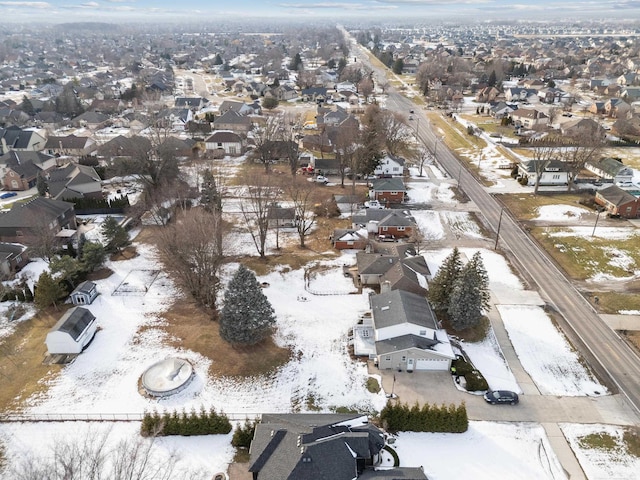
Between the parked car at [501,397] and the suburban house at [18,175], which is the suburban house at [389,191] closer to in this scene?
the parked car at [501,397]

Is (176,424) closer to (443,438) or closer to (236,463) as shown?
(236,463)

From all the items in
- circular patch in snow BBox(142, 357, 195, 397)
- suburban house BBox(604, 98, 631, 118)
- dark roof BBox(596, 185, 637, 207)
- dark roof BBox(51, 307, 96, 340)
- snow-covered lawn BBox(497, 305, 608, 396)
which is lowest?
circular patch in snow BBox(142, 357, 195, 397)

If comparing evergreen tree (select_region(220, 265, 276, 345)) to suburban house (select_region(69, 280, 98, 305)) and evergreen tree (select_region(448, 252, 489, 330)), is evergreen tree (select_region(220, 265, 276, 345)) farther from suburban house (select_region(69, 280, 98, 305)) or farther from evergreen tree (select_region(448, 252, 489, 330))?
evergreen tree (select_region(448, 252, 489, 330))

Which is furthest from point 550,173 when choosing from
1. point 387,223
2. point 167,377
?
point 167,377

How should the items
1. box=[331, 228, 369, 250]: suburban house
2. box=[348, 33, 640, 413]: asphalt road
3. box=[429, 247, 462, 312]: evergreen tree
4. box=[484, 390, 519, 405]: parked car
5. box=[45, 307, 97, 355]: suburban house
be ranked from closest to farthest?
box=[484, 390, 519, 405]: parked car, box=[348, 33, 640, 413]: asphalt road, box=[45, 307, 97, 355]: suburban house, box=[429, 247, 462, 312]: evergreen tree, box=[331, 228, 369, 250]: suburban house

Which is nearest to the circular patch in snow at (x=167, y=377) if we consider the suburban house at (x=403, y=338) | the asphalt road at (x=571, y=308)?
the suburban house at (x=403, y=338)

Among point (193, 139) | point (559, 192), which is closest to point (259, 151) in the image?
point (193, 139)

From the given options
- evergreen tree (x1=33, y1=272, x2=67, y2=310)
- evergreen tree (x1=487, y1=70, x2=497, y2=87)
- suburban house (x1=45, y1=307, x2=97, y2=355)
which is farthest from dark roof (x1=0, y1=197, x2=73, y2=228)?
evergreen tree (x1=487, y1=70, x2=497, y2=87)

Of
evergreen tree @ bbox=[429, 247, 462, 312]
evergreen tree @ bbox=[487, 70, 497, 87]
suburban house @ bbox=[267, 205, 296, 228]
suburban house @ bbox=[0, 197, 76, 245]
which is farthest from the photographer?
evergreen tree @ bbox=[487, 70, 497, 87]
